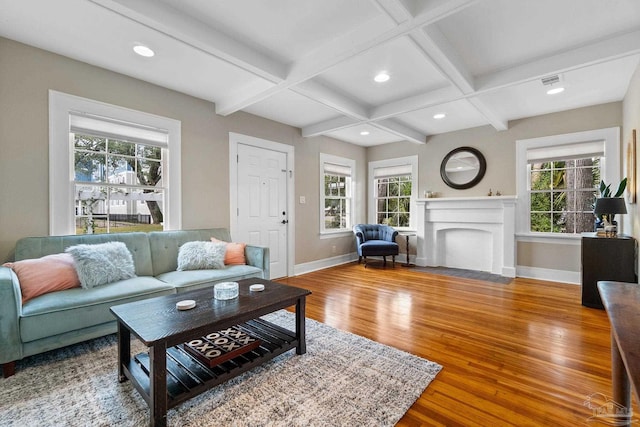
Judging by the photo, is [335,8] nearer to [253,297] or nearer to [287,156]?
[253,297]

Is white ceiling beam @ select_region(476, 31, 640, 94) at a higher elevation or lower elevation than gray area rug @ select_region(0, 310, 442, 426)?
higher

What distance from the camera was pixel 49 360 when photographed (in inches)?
82.7

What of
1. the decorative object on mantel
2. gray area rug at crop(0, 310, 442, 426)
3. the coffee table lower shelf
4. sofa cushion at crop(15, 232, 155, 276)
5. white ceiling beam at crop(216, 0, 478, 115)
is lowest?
gray area rug at crop(0, 310, 442, 426)

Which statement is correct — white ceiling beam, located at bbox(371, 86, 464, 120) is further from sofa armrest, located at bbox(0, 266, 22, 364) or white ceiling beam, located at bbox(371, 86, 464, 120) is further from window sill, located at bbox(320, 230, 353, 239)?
sofa armrest, located at bbox(0, 266, 22, 364)

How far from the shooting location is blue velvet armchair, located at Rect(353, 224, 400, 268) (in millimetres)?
5363

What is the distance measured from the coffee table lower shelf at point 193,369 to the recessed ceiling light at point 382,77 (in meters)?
2.67

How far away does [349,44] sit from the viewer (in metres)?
2.36

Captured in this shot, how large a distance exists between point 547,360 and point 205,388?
2.31 metres

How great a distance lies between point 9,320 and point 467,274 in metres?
5.27

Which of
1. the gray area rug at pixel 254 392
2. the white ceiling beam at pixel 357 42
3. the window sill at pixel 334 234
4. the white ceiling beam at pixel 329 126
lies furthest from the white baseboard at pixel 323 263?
the white ceiling beam at pixel 357 42

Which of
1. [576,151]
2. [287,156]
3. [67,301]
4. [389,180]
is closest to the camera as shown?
[67,301]

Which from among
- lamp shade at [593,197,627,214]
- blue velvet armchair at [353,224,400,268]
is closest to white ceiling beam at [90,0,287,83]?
blue velvet armchair at [353,224,400,268]

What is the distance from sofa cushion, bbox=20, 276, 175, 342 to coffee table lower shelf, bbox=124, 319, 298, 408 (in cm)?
58

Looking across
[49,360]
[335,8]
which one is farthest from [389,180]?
[49,360]
